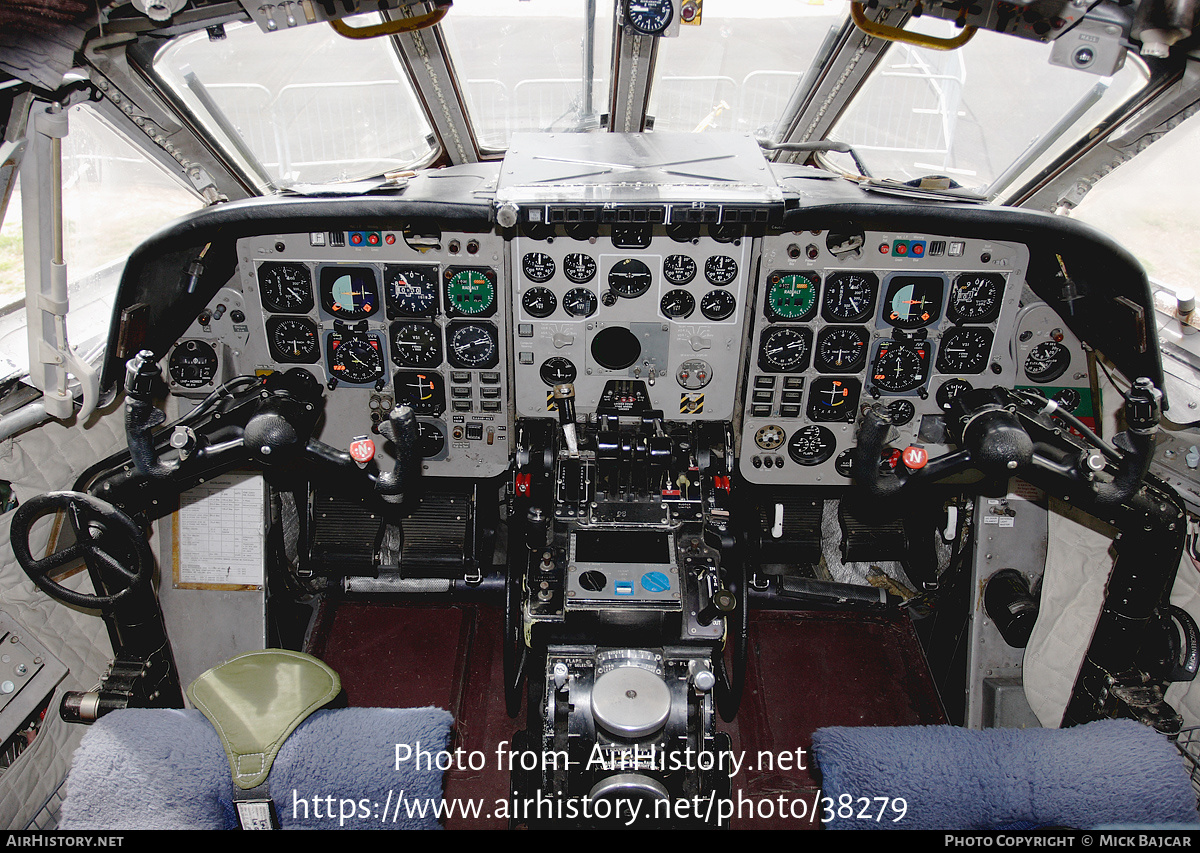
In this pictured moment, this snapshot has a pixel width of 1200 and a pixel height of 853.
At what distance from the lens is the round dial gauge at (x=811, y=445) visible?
3824 mm

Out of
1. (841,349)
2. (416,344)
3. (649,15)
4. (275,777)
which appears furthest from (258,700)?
(649,15)

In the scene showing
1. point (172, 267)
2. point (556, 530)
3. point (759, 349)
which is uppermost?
point (172, 267)

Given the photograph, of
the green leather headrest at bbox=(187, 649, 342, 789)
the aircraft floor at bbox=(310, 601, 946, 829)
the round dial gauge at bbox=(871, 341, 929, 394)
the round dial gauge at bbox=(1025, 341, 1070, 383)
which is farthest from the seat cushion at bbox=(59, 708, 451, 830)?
the round dial gauge at bbox=(1025, 341, 1070, 383)

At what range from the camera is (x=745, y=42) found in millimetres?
3705

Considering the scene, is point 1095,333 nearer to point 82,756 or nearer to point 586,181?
point 586,181

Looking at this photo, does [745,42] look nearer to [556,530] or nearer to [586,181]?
[586,181]

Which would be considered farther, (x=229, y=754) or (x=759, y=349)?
(x=759, y=349)

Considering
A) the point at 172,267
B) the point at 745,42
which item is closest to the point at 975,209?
the point at 745,42

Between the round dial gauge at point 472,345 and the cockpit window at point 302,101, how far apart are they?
39.0 inches

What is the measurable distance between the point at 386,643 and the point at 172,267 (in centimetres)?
209
